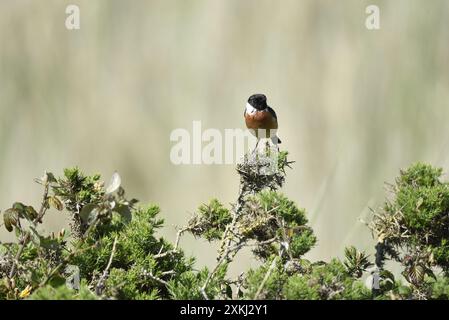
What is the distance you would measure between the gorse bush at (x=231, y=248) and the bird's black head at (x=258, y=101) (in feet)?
3.22

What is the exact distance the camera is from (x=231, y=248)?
0.93 meters

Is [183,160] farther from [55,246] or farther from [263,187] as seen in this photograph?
[55,246]

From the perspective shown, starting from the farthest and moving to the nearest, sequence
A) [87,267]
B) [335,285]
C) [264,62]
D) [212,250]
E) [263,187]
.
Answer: [264,62]
[212,250]
[263,187]
[87,267]
[335,285]

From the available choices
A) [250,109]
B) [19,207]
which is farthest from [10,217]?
[250,109]

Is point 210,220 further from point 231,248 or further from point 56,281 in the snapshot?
point 56,281

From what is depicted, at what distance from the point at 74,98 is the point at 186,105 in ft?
1.16

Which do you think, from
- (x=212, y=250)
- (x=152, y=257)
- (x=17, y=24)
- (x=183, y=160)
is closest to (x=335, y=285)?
(x=152, y=257)

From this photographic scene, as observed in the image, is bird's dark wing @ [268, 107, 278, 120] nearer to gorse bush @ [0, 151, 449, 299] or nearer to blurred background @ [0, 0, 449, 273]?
blurred background @ [0, 0, 449, 273]

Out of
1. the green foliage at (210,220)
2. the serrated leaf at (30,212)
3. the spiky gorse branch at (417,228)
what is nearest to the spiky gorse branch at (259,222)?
the green foliage at (210,220)

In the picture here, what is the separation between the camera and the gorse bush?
84 cm

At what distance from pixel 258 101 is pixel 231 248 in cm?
128

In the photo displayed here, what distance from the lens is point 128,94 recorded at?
7.17 ft

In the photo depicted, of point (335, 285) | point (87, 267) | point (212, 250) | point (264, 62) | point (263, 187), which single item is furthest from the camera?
point (264, 62)

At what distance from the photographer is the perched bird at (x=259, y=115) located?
2.15 metres
